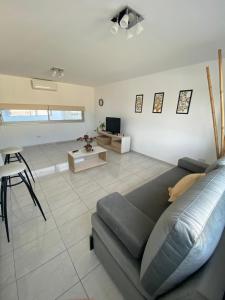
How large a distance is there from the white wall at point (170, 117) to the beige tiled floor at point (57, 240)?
1.04m

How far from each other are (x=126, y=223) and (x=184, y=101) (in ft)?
9.60

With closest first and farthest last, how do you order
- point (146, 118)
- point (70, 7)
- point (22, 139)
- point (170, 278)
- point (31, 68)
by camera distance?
point (170, 278)
point (70, 7)
point (31, 68)
point (146, 118)
point (22, 139)

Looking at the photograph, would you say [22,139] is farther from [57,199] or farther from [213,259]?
[213,259]

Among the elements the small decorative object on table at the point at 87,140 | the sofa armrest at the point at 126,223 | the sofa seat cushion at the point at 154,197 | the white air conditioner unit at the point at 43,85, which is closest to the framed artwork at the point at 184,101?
the sofa seat cushion at the point at 154,197

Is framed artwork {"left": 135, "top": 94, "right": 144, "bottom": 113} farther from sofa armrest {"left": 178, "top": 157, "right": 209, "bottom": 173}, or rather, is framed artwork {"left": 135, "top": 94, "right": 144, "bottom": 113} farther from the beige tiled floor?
sofa armrest {"left": 178, "top": 157, "right": 209, "bottom": 173}

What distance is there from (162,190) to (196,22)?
75.5 inches

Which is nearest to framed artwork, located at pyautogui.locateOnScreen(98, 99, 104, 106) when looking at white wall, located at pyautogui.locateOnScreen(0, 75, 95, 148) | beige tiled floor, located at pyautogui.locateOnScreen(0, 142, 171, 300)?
white wall, located at pyautogui.locateOnScreen(0, 75, 95, 148)

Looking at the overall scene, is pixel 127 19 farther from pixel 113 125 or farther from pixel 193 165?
pixel 113 125

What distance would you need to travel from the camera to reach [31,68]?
316 cm

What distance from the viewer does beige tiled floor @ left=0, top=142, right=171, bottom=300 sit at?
1104mm

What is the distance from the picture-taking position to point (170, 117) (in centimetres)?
324

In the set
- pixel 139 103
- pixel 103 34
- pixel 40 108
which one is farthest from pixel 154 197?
pixel 40 108

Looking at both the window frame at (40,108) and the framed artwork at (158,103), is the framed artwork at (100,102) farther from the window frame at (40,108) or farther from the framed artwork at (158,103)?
the framed artwork at (158,103)

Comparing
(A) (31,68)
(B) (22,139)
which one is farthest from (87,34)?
(B) (22,139)
